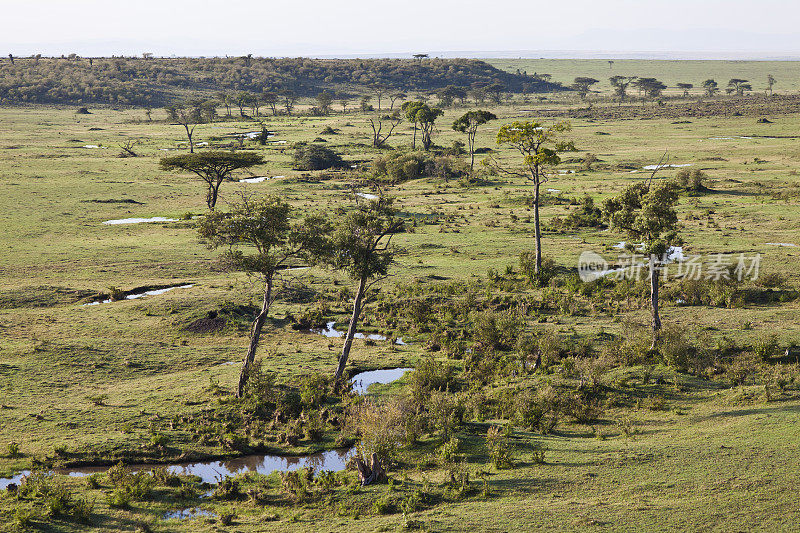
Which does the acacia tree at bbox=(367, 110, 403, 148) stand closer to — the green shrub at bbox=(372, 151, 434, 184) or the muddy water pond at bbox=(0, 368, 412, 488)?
the green shrub at bbox=(372, 151, 434, 184)

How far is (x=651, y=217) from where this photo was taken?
2784cm

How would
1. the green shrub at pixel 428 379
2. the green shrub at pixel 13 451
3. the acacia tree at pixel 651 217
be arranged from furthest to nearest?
the acacia tree at pixel 651 217 < the green shrub at pixel 428 379 < the green shrub at pixel 13 451

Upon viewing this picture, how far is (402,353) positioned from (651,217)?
42.0ft

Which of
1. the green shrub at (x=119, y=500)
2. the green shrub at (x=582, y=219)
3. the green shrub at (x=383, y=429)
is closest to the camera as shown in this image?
the green shrub at (x=119, y=500)

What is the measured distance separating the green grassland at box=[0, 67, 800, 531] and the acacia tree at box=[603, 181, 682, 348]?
5.07 m

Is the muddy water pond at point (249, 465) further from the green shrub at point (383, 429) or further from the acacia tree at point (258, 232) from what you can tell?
the acacia tree at point (258, 232)

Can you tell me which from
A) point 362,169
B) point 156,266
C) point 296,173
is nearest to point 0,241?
point 156,266

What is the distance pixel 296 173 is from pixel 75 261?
140 feet

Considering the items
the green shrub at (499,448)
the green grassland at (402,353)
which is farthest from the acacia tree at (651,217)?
the green shrub at (499,448)

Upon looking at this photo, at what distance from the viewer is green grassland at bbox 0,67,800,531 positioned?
17609 mm

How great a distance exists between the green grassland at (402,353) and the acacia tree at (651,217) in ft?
16.6

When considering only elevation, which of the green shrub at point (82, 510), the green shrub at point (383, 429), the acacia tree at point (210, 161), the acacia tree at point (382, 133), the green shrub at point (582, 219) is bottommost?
the green shrub at point (82, 510)

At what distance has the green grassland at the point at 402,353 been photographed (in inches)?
693

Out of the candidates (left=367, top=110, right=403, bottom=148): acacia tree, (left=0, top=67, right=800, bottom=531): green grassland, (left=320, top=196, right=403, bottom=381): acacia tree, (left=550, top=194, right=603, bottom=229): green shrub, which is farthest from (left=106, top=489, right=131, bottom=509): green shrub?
(left=367, top=110, right=403, bottom=148): acacia tree
